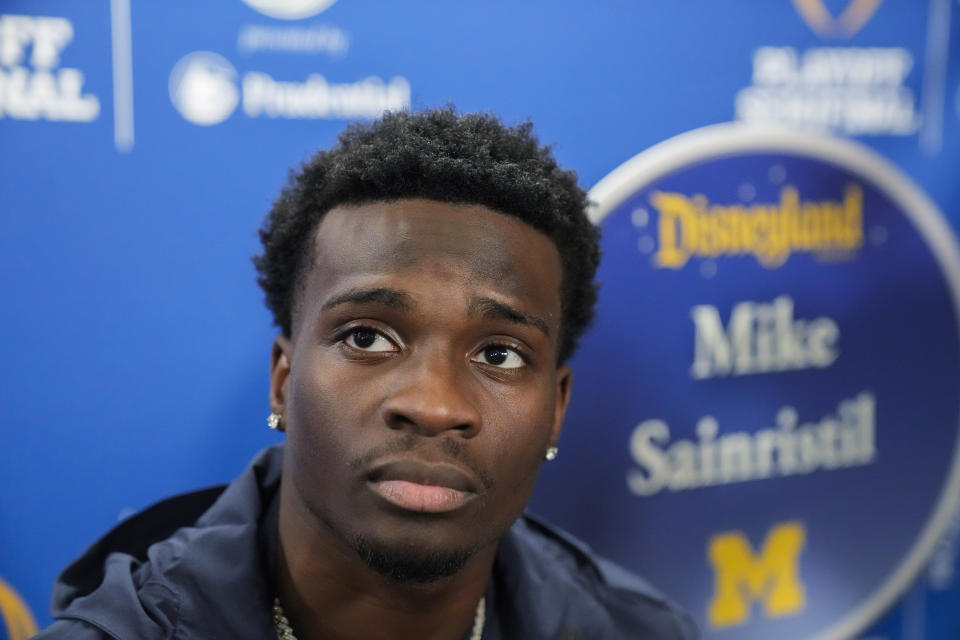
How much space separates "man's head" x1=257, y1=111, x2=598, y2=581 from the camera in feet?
2.52

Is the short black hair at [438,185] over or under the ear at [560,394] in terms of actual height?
over

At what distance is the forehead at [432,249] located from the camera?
0.81m

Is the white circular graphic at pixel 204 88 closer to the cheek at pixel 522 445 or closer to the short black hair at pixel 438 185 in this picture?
the short black hair at pixel 438 185

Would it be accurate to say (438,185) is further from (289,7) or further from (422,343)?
(289,7)

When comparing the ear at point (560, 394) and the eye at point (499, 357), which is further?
the ear at point (560, 394)

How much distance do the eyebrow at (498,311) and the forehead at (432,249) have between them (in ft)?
0.03

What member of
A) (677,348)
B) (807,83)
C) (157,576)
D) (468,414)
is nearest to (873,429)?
(677,348)

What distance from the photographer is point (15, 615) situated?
43.3 inches

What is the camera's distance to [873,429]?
1499 mm

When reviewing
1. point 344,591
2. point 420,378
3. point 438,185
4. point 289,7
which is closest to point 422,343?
point 420,378

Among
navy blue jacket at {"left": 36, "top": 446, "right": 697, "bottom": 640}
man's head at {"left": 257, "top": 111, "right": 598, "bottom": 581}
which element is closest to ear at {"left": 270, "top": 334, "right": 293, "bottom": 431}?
man's head at {"left": 257, "top": 111, "right": 598, "bottom": 581}

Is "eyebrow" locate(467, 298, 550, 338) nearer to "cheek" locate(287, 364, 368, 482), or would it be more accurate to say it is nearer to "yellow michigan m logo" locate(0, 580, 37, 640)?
"cheek" locate(287, 364, 368, 482)

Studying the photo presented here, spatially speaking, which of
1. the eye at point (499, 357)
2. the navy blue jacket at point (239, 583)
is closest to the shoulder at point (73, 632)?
the navy blue jacket at point (239, 583)

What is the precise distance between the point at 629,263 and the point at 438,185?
54 cm
